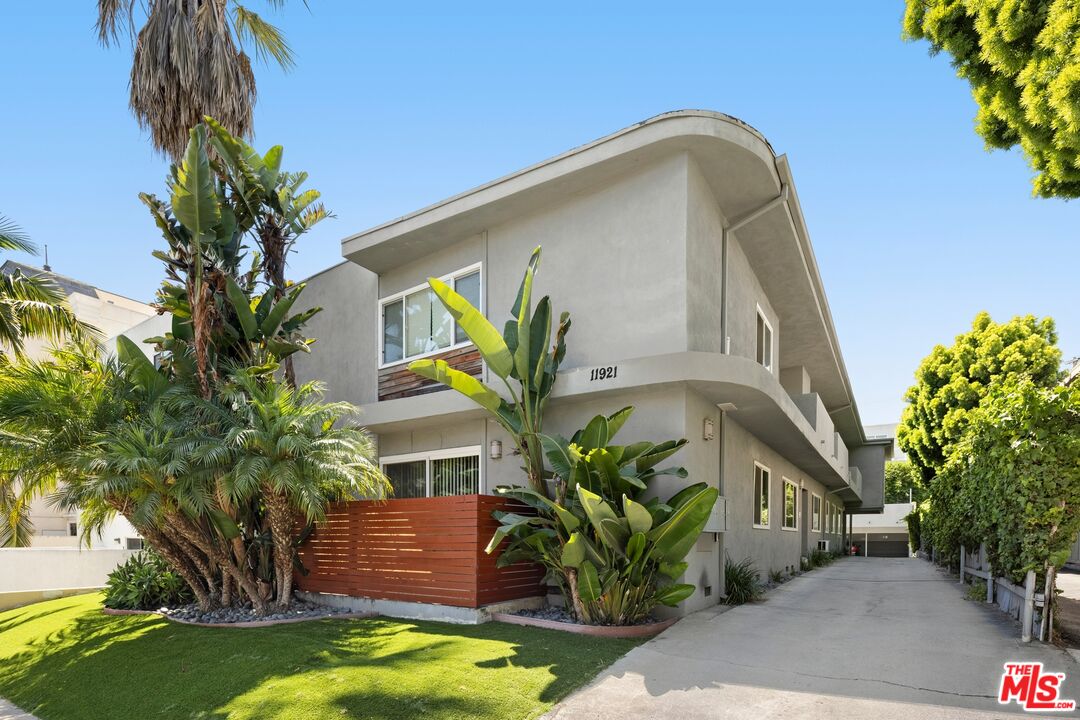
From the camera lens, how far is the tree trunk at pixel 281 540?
9930mm

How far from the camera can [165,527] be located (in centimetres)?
1030

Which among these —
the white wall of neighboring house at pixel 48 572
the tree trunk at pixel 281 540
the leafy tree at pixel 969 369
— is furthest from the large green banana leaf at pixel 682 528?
the leafy tree at pixel 969 369

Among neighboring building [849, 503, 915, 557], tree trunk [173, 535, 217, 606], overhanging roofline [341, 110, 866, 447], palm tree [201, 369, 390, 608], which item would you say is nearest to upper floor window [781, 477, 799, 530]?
overhanging roofline [341, 110, 866, 447]

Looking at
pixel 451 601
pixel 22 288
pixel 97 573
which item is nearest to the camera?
pixel 451 601

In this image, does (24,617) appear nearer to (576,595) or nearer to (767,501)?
(576,595)

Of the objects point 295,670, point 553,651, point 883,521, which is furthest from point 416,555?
point 883,521

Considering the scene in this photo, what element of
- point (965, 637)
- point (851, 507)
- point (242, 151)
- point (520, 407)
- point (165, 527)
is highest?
point (242, 151)

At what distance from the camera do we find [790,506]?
712 inches

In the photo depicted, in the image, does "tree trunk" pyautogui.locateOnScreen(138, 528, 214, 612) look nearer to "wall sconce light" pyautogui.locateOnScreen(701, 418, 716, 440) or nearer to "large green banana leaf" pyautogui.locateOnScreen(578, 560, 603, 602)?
"large green banana leaf" pyautogui.locateOnScreen(578, 560, 603, 602)

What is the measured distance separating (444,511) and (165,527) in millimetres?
4353

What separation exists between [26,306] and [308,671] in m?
10.7

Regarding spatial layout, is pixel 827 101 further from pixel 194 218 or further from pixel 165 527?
pixel 165 527

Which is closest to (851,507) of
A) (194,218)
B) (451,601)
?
(451,601)

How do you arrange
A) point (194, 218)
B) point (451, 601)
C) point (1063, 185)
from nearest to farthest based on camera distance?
point (1063, 185) < point (451, 601) < point (194, 218)
